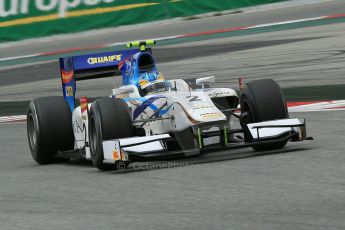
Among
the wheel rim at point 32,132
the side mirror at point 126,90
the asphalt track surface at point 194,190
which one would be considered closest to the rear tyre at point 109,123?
the asphalt track surface at point 194,190

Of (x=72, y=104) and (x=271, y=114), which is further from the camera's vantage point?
(x=72, y=104)

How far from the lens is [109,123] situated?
9781 mm

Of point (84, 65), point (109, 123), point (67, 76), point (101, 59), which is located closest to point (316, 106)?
point (101, 59)

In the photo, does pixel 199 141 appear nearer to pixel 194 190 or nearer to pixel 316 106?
pixel 194 190

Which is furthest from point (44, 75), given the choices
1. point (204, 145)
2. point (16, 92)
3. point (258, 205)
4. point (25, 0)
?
point (258, 205)

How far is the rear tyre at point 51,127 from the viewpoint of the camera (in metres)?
11.0

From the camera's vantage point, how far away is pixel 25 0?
3056 centimetres

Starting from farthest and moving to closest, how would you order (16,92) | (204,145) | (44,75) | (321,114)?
(44,75) → (16,92) → (321,114) → (204,145)

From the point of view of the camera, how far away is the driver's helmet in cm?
1088

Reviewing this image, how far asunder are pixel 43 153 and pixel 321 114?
422cm

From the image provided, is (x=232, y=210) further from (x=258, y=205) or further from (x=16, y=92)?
(x=16, y=92)

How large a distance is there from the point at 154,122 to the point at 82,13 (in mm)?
21622

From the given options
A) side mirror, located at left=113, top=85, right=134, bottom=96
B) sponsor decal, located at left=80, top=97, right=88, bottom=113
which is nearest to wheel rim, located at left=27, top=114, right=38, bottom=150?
sponsor decal, located at left=80, top=97, right=88, bottom=113

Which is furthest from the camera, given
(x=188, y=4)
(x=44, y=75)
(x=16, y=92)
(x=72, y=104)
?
(x=188, y=4)
